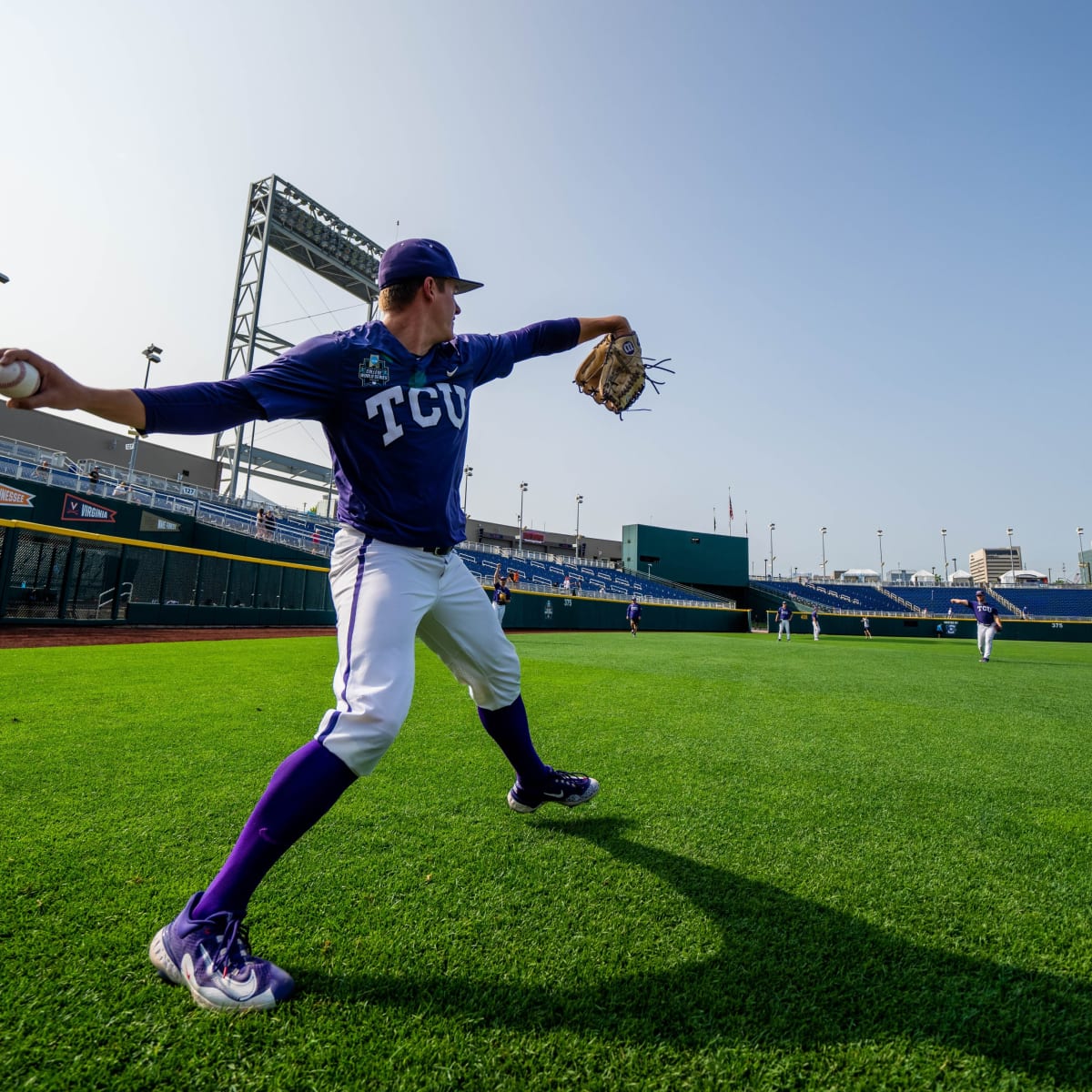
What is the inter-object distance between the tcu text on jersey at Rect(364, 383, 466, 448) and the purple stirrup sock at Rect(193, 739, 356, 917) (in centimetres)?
96

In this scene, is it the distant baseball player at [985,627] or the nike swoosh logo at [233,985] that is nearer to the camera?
the nike swoosh logo at [233,985]

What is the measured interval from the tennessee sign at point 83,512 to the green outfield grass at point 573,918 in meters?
13.5

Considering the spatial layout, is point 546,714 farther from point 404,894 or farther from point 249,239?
point 249,239

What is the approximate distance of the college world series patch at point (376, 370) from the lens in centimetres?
188

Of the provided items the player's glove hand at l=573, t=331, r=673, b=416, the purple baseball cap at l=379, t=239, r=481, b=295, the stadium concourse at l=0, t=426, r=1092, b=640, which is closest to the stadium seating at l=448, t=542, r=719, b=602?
the stadium concourse at l=0, t=426, r=1092, b=640

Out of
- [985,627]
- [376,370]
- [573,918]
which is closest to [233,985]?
[573,918]

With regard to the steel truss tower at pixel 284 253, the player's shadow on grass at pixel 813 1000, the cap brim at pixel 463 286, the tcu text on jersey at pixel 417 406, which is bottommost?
the player's shadow on grass at pixel 813 1000

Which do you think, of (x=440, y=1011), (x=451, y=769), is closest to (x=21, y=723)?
(x=451, y=769)

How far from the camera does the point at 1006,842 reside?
213 cm

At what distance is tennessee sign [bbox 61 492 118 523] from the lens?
556 inches

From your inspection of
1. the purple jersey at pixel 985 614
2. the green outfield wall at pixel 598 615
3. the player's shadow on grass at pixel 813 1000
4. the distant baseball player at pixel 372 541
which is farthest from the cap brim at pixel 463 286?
the green outfield wall at pixel 598 615

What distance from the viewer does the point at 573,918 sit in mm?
1587

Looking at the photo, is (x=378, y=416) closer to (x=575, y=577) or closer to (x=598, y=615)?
(x=598, y=615)

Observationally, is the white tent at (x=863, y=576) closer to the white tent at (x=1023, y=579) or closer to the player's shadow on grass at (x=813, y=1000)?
the white tent at (x=1023, y=579)
